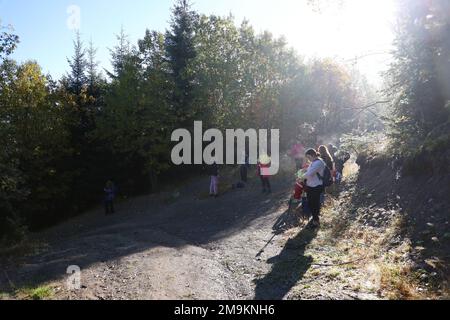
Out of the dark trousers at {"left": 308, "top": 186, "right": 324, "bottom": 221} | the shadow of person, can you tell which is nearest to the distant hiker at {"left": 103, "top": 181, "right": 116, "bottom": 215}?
the dark trousers at {"left": 308, "top": 186, "right": 324, "bottom": 221}

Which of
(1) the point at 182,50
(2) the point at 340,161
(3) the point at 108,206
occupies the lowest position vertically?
(3) the point at 108,206

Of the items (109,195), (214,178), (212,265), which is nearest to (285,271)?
(212,265)

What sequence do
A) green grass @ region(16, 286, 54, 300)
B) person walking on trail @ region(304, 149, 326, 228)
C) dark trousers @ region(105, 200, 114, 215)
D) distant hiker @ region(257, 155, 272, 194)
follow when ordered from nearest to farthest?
green grass @ region(16, 286, 54, 300) → person walking on trail @ region(304, 149, 326, 228) → distant hiker @ region(257, 155, 272, 194) → dark trousers @ region(105, 200, 114, 215)

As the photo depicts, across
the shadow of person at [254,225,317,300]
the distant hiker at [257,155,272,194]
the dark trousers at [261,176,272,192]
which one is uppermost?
the distant hiker at [257,155,272,194]

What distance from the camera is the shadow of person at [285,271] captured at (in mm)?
6375

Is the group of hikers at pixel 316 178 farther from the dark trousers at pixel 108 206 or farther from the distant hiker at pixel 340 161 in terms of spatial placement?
the dark trousers at pixel 108 206

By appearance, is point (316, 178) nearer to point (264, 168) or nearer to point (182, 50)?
point (264, 168)

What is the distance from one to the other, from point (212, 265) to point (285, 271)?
1.53 meters

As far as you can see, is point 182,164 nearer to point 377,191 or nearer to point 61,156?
point 61,156

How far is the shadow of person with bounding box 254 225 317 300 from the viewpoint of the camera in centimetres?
638

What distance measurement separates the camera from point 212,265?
8125 mm

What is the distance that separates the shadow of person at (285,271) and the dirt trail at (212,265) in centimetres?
2

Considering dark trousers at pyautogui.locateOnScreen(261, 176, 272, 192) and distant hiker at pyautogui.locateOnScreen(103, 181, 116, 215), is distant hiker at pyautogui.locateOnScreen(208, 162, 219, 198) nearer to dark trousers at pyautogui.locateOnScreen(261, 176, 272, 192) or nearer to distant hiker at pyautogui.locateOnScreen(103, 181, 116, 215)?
dark trousers at pyautogui.locateOnScreen(261, 176, 272, 192)

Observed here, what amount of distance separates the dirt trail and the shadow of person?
0.02 metres
